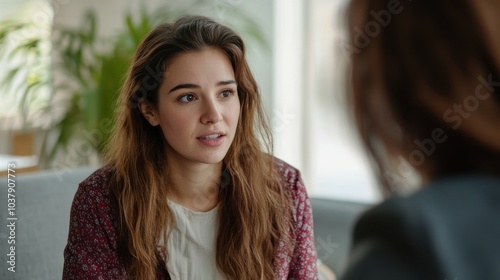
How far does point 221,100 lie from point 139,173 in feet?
0.64

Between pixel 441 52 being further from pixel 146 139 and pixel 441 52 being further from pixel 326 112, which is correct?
pixel 146 139

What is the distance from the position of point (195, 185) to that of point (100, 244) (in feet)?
0.57

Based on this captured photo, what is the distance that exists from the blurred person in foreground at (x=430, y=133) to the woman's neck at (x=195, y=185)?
35.8 inches

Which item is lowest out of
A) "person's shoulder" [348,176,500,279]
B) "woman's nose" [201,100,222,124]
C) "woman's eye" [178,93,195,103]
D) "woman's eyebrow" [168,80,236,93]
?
"person's shoulder" [348,176,500,279]

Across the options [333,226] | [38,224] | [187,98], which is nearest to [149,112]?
[187,98]

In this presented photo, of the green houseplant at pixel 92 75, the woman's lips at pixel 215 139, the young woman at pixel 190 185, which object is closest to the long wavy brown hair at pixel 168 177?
the young woman at pixel 190 185

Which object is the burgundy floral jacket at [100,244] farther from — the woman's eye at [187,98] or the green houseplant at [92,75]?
the green houseplant at [92,75]

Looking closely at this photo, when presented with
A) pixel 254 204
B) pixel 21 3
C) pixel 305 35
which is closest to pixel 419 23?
pixel 254 204

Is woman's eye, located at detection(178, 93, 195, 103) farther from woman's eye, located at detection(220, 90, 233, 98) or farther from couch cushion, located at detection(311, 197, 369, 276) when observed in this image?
couch cushion, located at detection(311, 197, 369, 276)

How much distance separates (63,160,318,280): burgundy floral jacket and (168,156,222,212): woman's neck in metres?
0.10

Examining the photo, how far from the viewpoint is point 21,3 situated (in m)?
2.72

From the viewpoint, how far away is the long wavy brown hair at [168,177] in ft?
3.50

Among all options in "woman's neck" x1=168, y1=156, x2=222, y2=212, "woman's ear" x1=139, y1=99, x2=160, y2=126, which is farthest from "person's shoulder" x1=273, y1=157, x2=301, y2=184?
"woman's ear" x1=139, y1=99, x2=160, y2=126

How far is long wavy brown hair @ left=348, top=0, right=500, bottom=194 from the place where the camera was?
0.64ft
